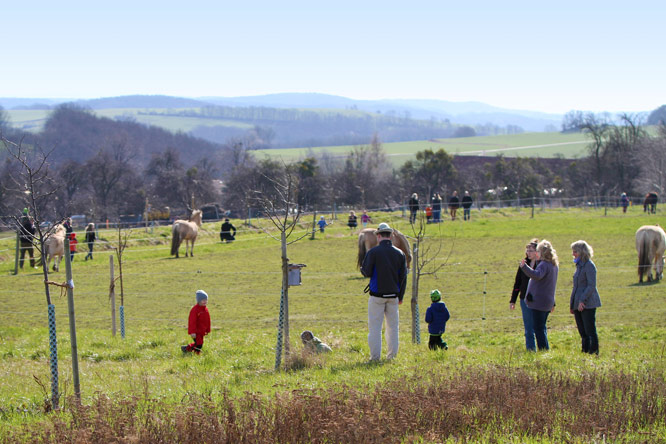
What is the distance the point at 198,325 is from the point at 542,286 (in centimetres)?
491

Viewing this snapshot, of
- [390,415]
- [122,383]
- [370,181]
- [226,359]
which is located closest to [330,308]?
[226,359]

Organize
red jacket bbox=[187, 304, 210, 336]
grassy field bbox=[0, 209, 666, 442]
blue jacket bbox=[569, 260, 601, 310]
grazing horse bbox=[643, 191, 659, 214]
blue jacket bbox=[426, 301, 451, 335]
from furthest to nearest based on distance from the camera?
grazing horse bbox=[643, 191, 659, 214] → red jacket bbox=[187, 304, 210, 336] → blue jacket bbox=[426, 301, 451, 335] → blue jacket bbox=[569, 260, 601, 310] → grassy field bbox=[0, 209, 666, 442]

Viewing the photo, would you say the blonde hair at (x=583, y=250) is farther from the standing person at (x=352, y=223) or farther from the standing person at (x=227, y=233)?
the standing person at (x=352, y=223)

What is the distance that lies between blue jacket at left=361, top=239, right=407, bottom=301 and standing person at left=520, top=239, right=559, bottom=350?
6.08 ft

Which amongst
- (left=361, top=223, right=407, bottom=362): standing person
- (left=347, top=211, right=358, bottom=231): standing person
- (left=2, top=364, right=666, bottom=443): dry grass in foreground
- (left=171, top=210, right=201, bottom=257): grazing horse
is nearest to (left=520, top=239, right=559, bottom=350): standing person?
(left=361, top=223, right=407, bottom=362): standing person

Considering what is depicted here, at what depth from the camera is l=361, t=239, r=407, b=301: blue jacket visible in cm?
799

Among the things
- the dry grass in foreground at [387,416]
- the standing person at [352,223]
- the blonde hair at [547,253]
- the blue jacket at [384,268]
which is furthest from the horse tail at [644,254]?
the standing person at [352,223]

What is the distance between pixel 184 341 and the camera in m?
11.1

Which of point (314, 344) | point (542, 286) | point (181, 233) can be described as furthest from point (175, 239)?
point (542, 286)

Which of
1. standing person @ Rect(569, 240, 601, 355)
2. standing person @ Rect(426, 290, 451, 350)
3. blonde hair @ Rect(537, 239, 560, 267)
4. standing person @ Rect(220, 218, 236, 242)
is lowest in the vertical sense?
standing person @ Rect(220, 218, 236, 242)

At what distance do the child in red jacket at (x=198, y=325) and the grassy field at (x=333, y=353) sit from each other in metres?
0.24

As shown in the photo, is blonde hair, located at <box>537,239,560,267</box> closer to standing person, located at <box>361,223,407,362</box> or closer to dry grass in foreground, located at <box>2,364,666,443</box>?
standing person, located at <box>361,223,407,362</box>

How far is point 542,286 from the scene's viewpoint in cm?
889

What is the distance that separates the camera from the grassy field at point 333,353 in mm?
5770
